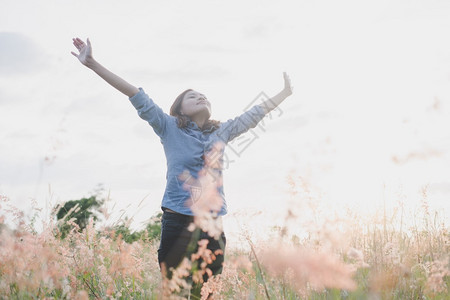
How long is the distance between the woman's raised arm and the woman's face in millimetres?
715

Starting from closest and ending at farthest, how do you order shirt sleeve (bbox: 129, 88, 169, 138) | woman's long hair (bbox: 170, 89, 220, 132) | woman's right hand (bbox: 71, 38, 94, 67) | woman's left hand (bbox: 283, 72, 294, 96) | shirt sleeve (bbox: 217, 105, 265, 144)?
woman's right hand (bbox: 71, 38, 94, 67) → shirt sleeve (bbox: 129, 88, 169, 138) → woman's long hair (bbox: 170, 89, 220, 132) → shirt sleeve (bbox: 217, 105, 265, 144) → woman's left hand (bbox: 283, 72, 294, 96)

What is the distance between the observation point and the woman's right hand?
→ 3.51 meters

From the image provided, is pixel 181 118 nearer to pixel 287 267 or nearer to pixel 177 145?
pixel 177 145

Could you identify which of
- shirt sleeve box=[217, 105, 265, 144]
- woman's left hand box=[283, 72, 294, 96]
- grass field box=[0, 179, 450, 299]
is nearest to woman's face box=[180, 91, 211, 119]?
shirt sleeve box=[217, 105, 265, 144]

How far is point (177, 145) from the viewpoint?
12.3 feet

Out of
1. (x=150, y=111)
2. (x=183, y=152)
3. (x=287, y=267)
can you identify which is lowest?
(x=287, y=267)

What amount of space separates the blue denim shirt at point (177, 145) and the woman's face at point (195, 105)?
0.45 ft

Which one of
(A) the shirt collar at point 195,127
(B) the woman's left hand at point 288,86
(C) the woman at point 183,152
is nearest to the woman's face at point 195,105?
(C) the woman at point 183,152

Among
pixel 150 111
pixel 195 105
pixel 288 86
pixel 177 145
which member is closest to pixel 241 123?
pixel 195 105

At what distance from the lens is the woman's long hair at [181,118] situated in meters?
3.92

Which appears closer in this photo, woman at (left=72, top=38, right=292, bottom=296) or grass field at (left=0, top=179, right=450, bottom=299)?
grass field at (left=0, top=179, right=450, bottom=299)

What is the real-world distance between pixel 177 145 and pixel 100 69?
94 centimetres

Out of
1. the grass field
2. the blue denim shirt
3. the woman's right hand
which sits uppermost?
the woman's right hand

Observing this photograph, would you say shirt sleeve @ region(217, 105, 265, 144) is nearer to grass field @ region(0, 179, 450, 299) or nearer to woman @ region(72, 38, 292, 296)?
woman @ region(72, 38, 292, 296)
